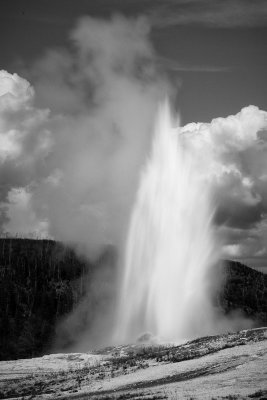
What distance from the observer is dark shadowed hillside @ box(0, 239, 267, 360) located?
125m

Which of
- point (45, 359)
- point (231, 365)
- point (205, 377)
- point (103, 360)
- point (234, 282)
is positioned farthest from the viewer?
point (234, 282)

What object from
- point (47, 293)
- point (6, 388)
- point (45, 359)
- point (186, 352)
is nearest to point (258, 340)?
point (186, 352)

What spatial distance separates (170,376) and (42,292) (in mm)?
120445

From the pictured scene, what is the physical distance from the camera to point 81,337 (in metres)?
125

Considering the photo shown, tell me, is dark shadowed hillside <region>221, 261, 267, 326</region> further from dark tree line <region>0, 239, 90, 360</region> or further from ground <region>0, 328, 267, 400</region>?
ground <region>0, 328, 267, 400</region>

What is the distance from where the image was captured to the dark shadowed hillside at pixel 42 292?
125 metres

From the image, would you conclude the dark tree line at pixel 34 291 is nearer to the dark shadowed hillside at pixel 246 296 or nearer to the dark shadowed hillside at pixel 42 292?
the dark shadowed hillside at pixel 42 292

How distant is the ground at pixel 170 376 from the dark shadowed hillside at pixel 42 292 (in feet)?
241

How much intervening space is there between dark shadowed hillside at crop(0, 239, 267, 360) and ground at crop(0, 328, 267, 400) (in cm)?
7332

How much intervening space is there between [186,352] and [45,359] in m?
23.2

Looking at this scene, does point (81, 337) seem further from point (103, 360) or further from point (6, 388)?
point (6, 388)

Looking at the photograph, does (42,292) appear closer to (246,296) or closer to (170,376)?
(246,296)

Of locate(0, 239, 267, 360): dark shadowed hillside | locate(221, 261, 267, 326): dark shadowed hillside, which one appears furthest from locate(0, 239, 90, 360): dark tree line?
locate(221, 261, 267, 326): dark shadowed hillside

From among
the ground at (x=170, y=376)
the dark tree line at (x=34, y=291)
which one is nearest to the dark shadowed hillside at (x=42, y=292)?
the dark tree line at (x=34, y=291)
